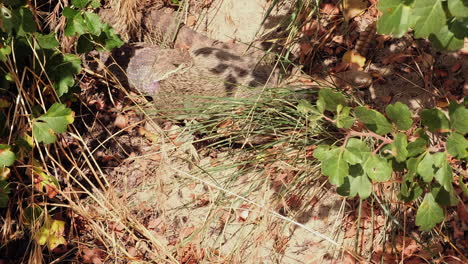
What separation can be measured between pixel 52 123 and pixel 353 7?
2.17 meters

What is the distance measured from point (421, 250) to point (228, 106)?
4.67ft

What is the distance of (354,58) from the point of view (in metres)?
3.74

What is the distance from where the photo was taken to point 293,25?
3.58 metres

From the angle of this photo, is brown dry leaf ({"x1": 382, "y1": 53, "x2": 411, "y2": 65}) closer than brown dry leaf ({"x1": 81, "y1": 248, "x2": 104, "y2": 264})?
No

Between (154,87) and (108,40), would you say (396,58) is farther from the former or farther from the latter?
(108,40)

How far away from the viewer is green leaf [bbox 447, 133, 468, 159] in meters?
1.99

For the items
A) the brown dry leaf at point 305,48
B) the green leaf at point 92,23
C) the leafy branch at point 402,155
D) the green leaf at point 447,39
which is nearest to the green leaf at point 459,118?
the leafy branch at point 402,155

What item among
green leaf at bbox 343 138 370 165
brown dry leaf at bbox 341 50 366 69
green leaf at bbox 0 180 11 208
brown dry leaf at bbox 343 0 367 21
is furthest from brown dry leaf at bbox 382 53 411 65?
green leaf at bbox 0 180 11 208

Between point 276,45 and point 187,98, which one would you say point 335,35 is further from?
point 187,98

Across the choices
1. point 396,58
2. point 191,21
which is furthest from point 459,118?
point 191,21

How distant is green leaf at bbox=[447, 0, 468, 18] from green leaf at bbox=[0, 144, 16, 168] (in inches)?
94.4

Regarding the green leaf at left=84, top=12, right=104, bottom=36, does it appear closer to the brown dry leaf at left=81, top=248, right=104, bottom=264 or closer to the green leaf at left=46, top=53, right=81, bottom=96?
the green leaf at left=46, top=53, right=81, bottom=96

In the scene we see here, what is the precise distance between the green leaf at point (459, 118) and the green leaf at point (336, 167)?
0.42 meters

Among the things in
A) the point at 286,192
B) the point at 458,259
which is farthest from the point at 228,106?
the point at 458,259
